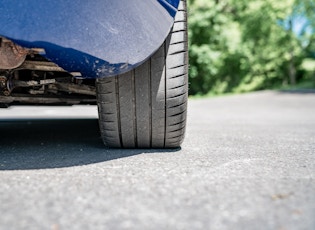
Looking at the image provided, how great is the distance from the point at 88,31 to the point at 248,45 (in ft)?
62.4

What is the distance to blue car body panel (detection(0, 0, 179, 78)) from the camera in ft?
4.02

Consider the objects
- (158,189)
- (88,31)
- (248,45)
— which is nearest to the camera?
(158,189)

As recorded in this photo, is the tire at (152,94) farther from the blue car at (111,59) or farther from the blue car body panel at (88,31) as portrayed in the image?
the blue car body panel at (88,31)

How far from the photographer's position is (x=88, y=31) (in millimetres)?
1298

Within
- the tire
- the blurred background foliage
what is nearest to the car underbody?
the tire

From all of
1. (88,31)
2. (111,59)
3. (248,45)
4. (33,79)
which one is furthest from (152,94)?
(248,45)

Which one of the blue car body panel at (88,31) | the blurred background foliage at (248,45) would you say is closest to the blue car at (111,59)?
the blue car body panel at (88,31)

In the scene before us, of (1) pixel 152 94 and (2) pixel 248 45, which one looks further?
(2) pixel 248 45

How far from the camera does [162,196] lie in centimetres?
97

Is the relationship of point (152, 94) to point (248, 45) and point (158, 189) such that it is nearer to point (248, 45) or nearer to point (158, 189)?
point (158, 189)

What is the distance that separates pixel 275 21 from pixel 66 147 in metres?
18.3

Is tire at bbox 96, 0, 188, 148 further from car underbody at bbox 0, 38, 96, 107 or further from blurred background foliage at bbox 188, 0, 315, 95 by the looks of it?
blurred background foliage at bbox 188, 0, 315, 95

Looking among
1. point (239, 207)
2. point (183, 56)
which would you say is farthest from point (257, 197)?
point (183, 56)

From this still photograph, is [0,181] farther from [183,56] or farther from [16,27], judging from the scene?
[183,56]
